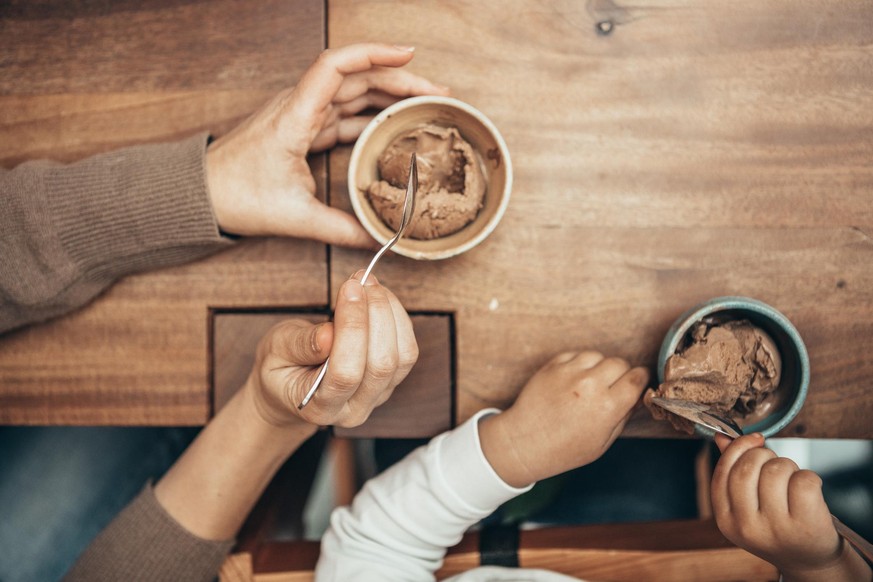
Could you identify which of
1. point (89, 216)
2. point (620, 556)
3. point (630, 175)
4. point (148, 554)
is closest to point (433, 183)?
point (630, 175)

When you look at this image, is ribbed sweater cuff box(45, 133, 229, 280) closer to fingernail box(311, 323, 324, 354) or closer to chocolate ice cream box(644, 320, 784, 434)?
fingernail box(311, 323, 324, 354)

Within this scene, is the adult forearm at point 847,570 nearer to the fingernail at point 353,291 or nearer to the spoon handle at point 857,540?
the spoon handle at point 857,540

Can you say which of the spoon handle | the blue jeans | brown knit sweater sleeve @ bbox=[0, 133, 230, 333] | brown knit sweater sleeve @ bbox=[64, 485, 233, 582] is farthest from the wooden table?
the blue jeans

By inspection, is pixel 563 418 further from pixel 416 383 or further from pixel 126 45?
pixel 126 45

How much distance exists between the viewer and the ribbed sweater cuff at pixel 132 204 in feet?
2.83

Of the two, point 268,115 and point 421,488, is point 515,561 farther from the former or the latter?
point 268,115

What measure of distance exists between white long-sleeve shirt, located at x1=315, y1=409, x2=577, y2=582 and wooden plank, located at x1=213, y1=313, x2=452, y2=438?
0.13 ft

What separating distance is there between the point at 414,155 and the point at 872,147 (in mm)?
705

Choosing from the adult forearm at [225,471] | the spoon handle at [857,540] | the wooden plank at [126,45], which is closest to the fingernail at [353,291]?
the adult forearm at [225,471]

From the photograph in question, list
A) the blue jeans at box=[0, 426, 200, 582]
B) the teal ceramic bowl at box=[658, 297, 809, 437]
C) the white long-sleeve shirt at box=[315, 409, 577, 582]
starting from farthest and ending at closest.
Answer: the blue jeans at box=[0, 426, 200, 582] < the white long-sleeve shirt at box=[315, 409, 577, 582] < the teal ceramic bowl at box=[658, 297, 809, 437]

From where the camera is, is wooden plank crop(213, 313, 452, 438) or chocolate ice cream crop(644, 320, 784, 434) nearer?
chocolate ice cream crop(644, 320, 784, 434)

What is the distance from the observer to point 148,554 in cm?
92

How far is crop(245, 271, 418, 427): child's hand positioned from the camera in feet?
2.14

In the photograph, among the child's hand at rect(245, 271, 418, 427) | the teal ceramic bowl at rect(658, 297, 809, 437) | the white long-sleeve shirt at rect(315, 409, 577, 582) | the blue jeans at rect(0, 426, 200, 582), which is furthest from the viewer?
the blue jeans at rect(0, 426, 200, 582)
